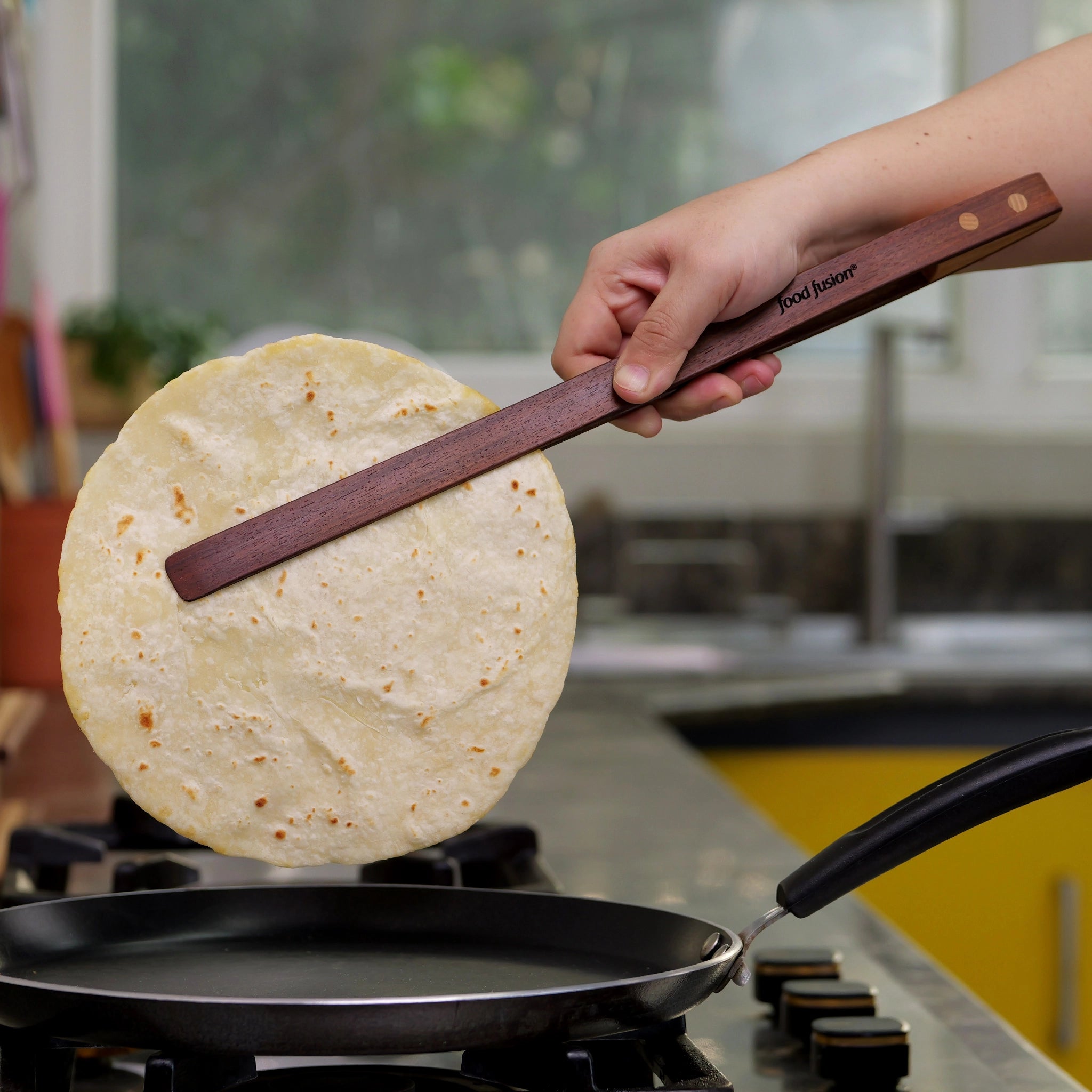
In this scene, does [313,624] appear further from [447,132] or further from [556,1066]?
[447,132]

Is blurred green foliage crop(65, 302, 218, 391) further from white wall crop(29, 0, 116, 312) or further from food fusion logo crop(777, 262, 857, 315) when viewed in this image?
food fusion logo crop(777, 262, 857, 315)

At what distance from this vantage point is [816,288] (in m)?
0.76

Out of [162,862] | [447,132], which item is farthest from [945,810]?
[447,132]

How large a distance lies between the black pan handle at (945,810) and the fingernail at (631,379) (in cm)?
25

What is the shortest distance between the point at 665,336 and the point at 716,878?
1.68 ft

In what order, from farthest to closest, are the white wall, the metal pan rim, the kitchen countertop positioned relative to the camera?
the white wall → the kitchen countertop → the metal pan rim

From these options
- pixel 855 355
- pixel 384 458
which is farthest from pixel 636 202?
pixel 384 458

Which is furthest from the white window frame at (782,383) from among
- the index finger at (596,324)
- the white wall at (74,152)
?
the index finger at (596,324)

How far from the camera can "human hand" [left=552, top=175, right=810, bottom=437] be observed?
77cm

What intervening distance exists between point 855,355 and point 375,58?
1311mm

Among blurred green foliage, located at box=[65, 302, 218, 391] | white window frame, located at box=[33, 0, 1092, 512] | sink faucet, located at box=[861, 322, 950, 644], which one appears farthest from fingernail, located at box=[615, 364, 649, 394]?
white window frame, located at box=[33, 0, 1092, 512]

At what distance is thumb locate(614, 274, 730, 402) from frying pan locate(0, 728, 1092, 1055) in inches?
10.0

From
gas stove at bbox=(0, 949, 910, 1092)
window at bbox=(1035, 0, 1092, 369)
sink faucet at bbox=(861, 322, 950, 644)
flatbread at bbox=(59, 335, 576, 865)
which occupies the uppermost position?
window at bbox=(1035, 0, 1092, 369)

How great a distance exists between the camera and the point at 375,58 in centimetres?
315
